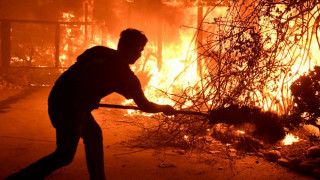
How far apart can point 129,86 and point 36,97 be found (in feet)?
28.5

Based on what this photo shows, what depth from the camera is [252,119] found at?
4.18 m

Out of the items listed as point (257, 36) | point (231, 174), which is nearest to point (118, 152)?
point (231, 174)

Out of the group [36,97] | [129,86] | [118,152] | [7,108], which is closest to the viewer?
[129,86]

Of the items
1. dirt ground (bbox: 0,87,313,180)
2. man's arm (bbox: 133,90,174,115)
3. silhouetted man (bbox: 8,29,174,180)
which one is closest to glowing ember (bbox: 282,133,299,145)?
dirt ground (bbox: 0,87,313,180)

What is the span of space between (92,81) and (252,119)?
237 cm

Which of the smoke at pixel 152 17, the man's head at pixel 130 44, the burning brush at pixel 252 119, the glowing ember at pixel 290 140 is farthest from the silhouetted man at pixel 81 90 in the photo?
the smoke at pixel 152 17

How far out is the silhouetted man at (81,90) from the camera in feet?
9.83

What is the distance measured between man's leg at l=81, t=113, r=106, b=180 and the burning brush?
55cm

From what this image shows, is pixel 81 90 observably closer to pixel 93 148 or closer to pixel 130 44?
pixel 130 44

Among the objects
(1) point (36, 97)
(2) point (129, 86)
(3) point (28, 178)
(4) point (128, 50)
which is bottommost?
(1) point (36, 97)

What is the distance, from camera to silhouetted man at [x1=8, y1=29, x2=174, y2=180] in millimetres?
2996

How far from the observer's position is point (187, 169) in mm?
4461

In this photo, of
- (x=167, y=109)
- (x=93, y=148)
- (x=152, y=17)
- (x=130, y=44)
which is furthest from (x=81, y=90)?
(x=152, y=17)

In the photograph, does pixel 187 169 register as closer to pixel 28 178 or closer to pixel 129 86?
pixel 129 86
